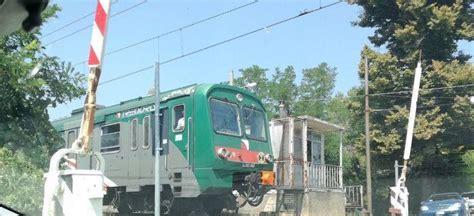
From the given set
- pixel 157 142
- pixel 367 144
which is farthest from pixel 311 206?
pixel 157 142

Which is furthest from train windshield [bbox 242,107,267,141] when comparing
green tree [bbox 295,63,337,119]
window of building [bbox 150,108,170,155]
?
green tree [bbox 295,63,337,119]

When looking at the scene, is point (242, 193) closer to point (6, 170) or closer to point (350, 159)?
point (6, 170)

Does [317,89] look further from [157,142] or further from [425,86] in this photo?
[157,142]

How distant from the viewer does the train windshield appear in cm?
1423

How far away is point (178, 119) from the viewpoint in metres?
13.3

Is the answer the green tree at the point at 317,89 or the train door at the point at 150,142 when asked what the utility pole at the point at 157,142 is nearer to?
the train door at the point at 150,142

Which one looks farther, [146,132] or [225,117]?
[146,132]

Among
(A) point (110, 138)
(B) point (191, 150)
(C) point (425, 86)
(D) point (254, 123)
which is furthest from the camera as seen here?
(C) point (425, 86)

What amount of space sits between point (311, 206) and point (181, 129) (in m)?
8.11

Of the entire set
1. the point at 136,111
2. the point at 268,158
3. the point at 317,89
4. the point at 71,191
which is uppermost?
the point at 317,89

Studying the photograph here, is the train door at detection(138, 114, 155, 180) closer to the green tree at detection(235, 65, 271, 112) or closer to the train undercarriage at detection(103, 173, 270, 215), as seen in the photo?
the train undercarriage at detection(103, 173, 270, 215)

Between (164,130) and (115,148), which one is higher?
(164,130)

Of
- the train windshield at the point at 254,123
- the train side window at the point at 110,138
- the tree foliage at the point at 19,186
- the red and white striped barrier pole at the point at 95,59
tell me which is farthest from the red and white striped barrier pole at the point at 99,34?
the train side window at the point at 110,138

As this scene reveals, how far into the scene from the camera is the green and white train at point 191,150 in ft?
42.1
